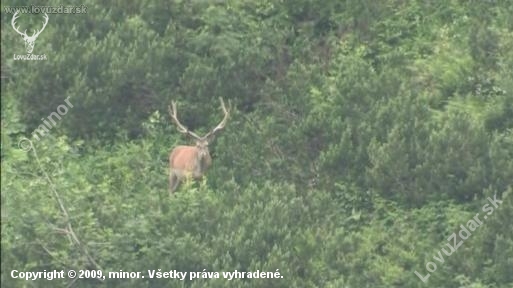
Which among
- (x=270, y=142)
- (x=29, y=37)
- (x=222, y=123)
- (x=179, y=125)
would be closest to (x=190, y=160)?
(x=179, y=125)

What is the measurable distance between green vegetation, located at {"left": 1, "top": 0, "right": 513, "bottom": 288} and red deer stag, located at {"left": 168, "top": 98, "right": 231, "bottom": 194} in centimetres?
18

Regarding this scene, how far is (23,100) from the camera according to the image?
24.6m

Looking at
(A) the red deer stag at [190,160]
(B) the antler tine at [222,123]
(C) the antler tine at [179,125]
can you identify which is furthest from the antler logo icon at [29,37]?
(A) the red deer stag at [190,160]

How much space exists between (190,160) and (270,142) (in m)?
1.47

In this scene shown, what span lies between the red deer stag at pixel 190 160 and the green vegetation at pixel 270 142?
6.9 inches

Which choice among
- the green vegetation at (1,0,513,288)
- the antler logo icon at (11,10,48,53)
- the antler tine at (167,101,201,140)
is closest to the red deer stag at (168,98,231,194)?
the antler tine at (167,101,201,140)

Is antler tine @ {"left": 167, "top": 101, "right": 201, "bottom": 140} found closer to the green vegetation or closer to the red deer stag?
the red deer stag

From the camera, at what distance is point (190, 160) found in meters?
23.0

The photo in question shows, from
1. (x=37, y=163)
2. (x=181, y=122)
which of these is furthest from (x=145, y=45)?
(x=37, y=163)

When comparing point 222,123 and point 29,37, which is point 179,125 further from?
point 29,37

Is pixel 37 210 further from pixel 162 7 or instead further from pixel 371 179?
pixel 162 7

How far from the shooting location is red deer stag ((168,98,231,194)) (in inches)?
902

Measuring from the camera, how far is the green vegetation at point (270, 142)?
20.1m

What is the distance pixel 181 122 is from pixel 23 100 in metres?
2.22
